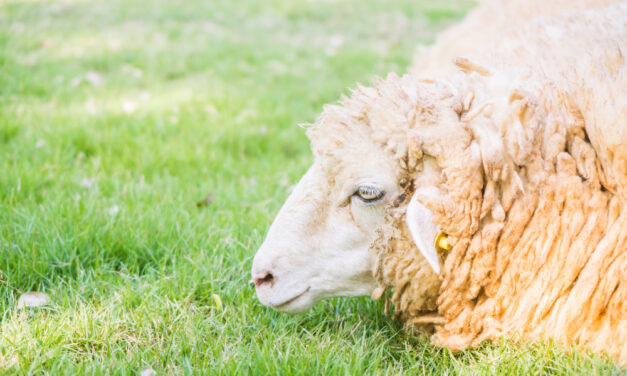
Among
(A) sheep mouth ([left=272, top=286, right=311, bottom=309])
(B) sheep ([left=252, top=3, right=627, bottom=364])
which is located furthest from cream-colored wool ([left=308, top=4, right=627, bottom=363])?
(A) sheep mouth ([left=272, top=286, right=311, bottom=309])

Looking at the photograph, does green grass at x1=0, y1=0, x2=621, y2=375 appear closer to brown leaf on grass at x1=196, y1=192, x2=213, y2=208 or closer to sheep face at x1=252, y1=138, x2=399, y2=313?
brown leaf on grass at x1=196, y1=192, x2=213, y2=208

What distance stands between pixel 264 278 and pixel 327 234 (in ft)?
0.91

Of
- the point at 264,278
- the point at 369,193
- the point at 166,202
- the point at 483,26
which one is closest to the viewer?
the point at 369,193

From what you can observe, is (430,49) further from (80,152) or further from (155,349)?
(155,349)

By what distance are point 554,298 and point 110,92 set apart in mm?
3955

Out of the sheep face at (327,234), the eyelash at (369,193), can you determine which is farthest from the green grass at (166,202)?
the eyelash at (369,193)

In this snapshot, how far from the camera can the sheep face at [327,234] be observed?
1900 millimetres

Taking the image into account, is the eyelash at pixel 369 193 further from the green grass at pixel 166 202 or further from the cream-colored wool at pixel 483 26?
the cream-colored wool at pixel 483 26

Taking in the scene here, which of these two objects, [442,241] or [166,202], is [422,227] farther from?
[166,202]

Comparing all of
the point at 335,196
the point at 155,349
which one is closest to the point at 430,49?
the point at 335,196

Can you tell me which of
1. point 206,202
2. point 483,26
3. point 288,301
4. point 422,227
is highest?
point 483,26

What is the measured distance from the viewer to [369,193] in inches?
73.9

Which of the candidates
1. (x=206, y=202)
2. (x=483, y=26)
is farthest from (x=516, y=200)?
(x=483, y=26)

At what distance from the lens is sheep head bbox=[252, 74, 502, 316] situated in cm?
179
